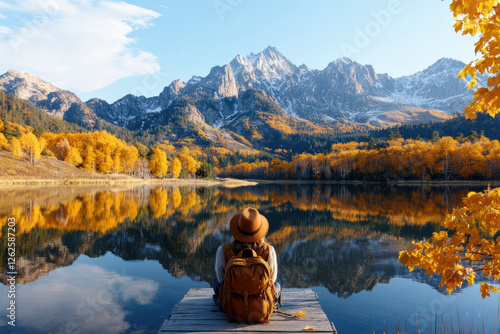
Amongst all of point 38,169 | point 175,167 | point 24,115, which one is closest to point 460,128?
point 175,167

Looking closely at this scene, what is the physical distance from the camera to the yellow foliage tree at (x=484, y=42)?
293 cm

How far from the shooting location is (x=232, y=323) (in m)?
5.14

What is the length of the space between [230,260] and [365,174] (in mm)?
110026

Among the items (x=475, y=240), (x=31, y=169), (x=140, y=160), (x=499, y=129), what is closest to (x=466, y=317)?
(x=475, y=240)

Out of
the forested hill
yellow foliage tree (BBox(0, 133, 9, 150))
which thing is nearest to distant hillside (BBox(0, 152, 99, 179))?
yellow foliage tree (BBox(0, 133, 9, 150))

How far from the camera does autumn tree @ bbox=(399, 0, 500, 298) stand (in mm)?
2986

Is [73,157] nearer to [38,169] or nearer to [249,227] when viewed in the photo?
[38,169]

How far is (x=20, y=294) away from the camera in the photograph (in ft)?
29.2

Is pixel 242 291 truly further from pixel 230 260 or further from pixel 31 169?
pixel 31 169

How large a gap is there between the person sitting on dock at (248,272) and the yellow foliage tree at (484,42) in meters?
3.34

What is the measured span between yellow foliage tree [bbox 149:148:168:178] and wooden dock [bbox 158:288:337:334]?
103485 mm

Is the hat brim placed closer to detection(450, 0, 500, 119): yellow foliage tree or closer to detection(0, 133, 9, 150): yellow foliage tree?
detection(450, 0, 500, 119): yellow foliage tree

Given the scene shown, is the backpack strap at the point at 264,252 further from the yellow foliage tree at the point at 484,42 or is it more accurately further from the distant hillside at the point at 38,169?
the distant hillside at the point at 38,169

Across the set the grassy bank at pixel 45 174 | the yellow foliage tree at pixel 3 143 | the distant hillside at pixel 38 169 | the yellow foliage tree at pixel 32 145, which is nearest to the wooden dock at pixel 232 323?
the grassy bank at pixel 45 174
